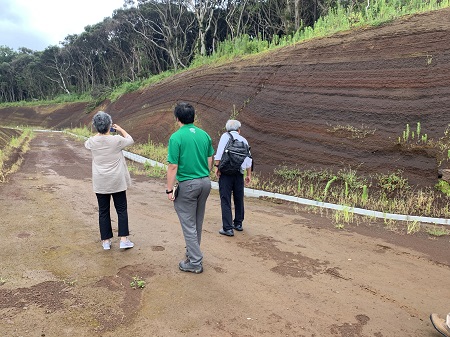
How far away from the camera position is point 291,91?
38.1 ft

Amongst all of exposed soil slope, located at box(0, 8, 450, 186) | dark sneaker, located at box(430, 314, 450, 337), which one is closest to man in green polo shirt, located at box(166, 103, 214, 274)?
dark sneaker, located at box(430, 314, 450, 337)

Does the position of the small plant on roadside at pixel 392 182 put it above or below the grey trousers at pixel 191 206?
below

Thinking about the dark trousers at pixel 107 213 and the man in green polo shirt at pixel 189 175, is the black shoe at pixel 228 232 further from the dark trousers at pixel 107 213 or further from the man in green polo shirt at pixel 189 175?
the dark trousers at pixel 107 213

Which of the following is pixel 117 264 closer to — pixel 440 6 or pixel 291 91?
pixel 291 91

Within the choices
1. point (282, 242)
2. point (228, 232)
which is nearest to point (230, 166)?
point (228, 232)

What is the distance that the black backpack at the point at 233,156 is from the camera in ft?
17.9

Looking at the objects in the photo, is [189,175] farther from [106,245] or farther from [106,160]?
[106,245]

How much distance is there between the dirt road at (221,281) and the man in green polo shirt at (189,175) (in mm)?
324

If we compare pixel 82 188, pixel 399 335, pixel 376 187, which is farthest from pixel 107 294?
pixel 376 187

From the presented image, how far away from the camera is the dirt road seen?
314cm

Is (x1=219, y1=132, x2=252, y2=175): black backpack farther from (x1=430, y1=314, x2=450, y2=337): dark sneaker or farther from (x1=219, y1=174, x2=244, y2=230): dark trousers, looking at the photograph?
(x1=430, y1=314, x2=450, y2=337): dark sneaker

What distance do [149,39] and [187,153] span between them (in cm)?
3154

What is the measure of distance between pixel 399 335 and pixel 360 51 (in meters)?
9.31

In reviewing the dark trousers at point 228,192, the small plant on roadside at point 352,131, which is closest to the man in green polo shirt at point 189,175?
the dark trousers at point 228,192
